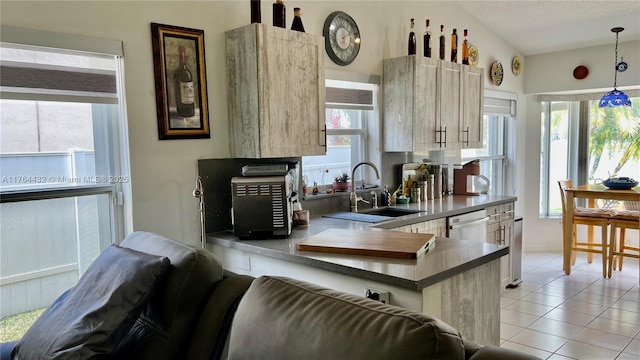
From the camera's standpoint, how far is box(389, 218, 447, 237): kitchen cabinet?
3326 millimetres

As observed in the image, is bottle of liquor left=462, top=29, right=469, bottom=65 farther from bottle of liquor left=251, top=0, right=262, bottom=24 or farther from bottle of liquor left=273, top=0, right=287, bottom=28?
bottle of liquor left=251, top=0, right=262, bottom=24

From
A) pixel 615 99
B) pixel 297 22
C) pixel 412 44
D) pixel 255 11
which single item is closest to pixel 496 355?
pixel 255 11

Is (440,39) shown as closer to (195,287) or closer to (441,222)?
(441,222)

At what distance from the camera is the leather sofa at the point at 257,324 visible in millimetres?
1071

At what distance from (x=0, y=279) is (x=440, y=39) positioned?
3.69 metres

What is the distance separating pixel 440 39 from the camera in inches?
168

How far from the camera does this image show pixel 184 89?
2732mm

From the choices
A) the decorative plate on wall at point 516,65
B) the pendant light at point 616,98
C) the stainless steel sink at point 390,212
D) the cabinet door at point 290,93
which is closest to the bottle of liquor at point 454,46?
the stainless steel sink at point 390,212

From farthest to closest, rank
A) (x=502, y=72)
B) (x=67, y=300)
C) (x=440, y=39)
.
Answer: (x=502, y=72) → (x=440, y=39) → (x=67, y=300)

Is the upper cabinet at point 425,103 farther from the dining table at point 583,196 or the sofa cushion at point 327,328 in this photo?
the sofa cushion at point 327,328

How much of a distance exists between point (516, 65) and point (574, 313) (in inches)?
118

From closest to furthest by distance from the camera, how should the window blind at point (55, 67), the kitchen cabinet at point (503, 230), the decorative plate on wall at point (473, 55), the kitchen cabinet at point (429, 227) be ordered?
the window blind at point (55, 67)
the kitchen cabinet at point (429, 227)
the kitchen cabinet at point (503, 230)
the decorative plate on wall at point (473, 55)

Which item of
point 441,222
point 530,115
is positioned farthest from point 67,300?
point 530,115

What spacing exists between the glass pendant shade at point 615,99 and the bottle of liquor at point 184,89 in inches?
172
